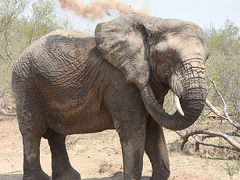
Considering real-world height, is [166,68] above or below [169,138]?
above

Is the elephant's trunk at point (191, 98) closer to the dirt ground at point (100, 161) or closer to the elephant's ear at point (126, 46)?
the elephant's ear at point (126, 46)

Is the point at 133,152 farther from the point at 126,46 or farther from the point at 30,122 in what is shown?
the point at 30,122

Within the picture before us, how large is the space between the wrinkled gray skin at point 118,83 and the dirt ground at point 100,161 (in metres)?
1.50

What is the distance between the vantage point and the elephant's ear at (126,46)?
4262mm

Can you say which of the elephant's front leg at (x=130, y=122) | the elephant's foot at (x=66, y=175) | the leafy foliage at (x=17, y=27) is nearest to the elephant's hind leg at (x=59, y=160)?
the elephant's foot at (x=66, y=175)

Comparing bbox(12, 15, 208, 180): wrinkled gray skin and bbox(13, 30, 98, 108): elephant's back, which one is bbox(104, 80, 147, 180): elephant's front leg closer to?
bbox(12, 15, 208, 180): wrinkled gray skin

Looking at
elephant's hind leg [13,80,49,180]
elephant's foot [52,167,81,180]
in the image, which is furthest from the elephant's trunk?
elephant's foot [52,167,81,180]

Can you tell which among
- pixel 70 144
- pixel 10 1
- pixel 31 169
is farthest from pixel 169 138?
pixel 10 1

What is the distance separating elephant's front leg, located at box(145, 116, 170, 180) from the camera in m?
5.04

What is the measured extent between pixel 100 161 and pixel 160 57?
409 centimetres

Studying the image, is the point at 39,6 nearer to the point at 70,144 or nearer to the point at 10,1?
the point at 10,1

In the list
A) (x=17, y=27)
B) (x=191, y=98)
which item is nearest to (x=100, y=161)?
(x=191, y=98)

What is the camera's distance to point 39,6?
17.8 metres

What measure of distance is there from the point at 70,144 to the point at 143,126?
5.70 meters
